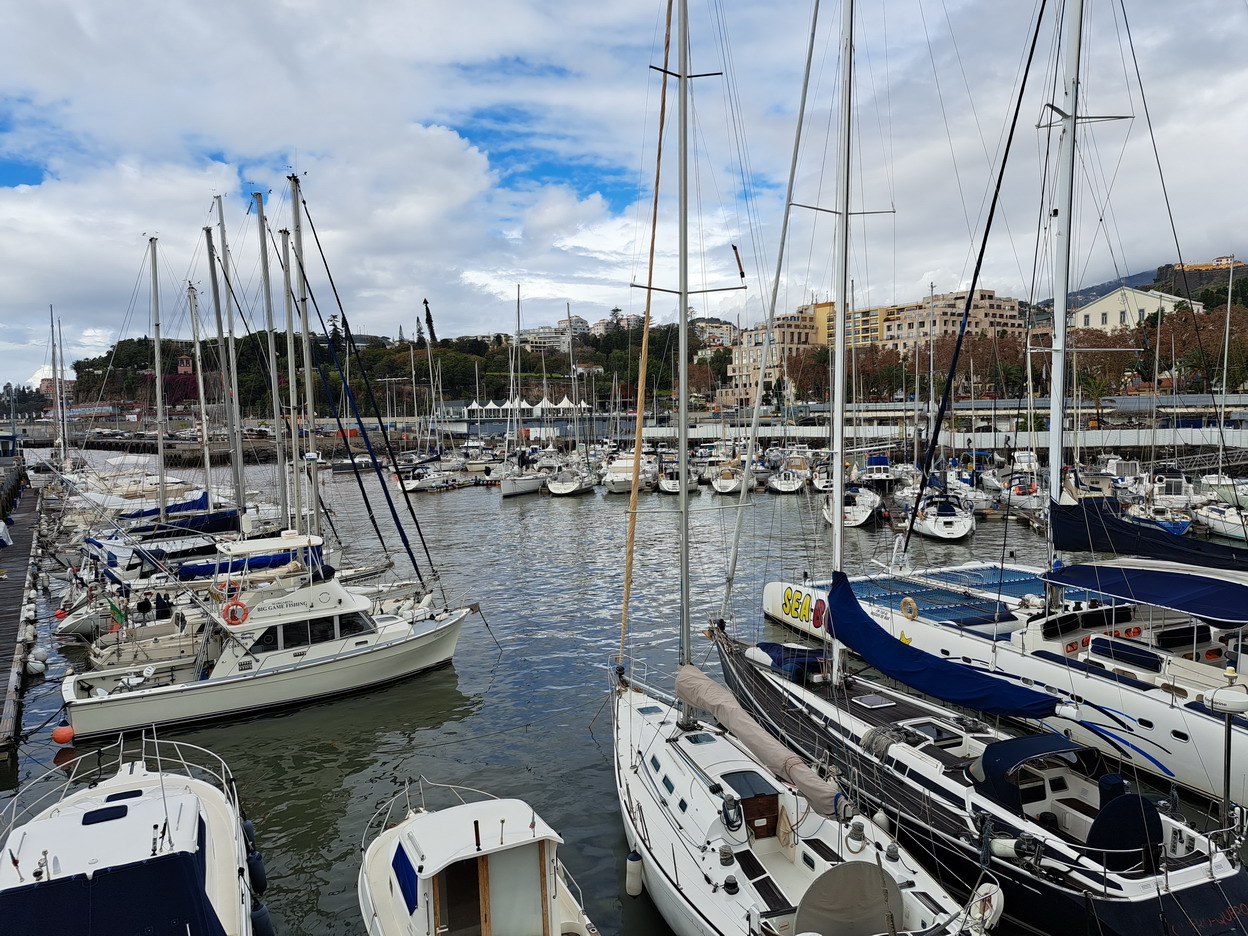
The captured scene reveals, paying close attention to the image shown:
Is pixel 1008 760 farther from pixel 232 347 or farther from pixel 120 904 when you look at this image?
pixel 232 347

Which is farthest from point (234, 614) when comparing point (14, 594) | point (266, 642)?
point (14, 594)

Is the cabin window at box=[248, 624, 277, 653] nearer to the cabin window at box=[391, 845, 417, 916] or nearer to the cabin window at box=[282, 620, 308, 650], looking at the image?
the cabin window at box=[282, 620, 308, 650]

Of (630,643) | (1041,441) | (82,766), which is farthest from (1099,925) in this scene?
(1041,441)

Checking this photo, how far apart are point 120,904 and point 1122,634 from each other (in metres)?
16.8

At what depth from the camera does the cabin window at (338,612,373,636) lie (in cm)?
1798

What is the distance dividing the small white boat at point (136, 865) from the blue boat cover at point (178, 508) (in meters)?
27.0

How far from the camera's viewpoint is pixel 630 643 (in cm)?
2186

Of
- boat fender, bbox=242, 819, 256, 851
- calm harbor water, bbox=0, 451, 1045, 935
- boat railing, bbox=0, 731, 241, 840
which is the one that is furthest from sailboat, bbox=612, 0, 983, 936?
boat railing, bbox=0, 731, 241, 840

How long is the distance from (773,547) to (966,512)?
10599 millimetres

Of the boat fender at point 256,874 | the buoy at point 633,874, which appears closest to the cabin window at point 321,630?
the boat fender at point 256,874

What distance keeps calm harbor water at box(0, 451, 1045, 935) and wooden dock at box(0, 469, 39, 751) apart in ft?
1.81

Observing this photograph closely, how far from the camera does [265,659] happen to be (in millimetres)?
16984

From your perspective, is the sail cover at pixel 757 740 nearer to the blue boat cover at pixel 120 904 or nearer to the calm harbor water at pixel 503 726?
the calm harbor water at pixel 503 726

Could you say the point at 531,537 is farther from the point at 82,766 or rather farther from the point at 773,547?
the point at 82,766
